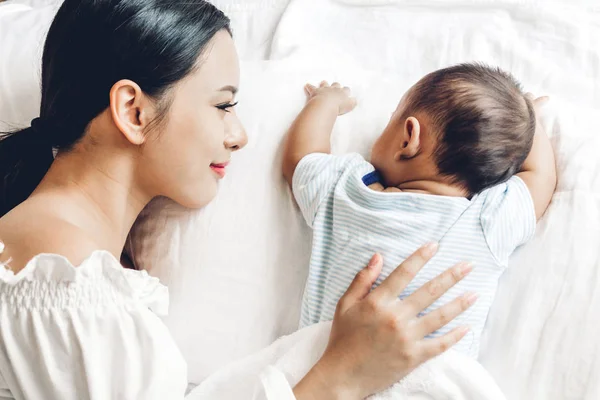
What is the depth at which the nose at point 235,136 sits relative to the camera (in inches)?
38.0

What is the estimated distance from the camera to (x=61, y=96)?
87cm

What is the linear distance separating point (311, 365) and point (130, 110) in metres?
0.46

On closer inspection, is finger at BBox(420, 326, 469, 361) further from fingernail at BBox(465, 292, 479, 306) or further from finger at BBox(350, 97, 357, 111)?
finger at BBox(350, 97, 357, 111)

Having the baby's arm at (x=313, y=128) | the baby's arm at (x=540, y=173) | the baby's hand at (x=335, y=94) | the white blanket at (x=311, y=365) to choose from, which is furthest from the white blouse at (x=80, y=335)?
the baby's arm at (x=540, y=173)

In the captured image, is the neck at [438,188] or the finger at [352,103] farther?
the finger at [352,103]

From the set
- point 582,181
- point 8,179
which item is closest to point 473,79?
point 582,181

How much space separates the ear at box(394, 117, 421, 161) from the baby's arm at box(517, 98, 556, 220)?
0.18 m

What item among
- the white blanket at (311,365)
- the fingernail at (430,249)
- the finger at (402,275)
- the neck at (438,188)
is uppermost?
the neck at (438,188)

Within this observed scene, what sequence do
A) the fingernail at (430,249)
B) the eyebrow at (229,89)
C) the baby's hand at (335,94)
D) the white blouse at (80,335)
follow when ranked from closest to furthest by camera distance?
1. the white blouse at (80,335)
2. the fingernail at (430,249)
3. the eyebrow at (229,89)
4. the baby's hand at (335,94)

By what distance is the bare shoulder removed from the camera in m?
0.76

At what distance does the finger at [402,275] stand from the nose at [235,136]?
13.5 inches

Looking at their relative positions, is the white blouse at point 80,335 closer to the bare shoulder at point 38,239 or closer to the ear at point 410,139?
the bare shoulder at point 38,239

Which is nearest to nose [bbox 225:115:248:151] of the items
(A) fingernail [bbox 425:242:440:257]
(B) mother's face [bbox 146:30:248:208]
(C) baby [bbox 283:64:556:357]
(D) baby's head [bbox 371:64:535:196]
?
(B) mother's face [bbox 146:30:248:208]

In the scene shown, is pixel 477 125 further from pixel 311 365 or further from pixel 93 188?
pixel 93 188
